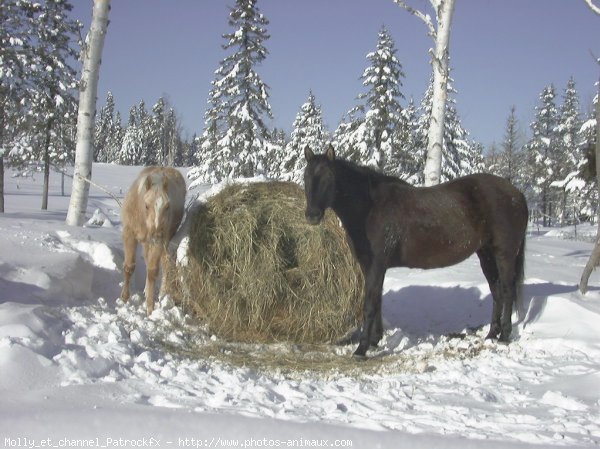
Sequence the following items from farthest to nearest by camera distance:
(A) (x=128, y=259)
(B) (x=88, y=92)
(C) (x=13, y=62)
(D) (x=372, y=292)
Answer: (C) (x=13, y=62) → (B) (x=88, y=92) → (A) (x=128, y=259) → (D) (x=372, y=292)

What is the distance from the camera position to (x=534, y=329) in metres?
5.41

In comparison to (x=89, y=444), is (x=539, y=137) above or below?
above

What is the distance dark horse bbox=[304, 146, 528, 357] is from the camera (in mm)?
5117

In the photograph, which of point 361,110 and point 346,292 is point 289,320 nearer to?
point 346,292

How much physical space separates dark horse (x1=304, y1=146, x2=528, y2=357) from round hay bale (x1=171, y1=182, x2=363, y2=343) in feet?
1.62

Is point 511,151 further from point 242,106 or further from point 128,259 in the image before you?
point 128,259

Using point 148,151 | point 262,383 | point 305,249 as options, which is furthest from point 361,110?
point 148,151

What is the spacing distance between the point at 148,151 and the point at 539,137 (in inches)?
2247

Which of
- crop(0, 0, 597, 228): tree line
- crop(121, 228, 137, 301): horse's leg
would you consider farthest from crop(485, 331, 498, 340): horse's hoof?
crop(0, 0, 597, 228): tree line

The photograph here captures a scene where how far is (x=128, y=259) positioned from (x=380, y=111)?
20.9m

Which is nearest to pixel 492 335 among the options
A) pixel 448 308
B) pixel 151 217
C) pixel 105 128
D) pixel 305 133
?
pixel 448 308

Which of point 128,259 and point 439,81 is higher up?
point 439,81

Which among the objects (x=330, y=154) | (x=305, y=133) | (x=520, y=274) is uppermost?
(x=305, y=133)

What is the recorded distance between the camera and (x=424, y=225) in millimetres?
5234
